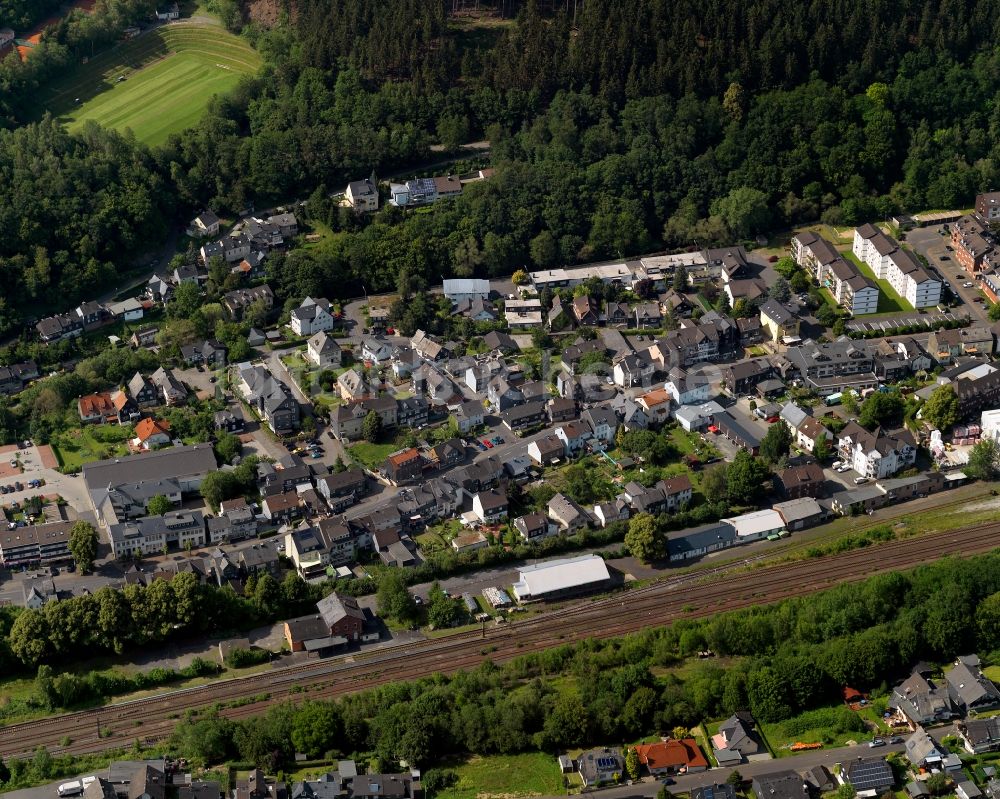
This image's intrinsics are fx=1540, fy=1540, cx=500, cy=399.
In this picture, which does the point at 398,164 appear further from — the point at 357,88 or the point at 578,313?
the point at 578,313

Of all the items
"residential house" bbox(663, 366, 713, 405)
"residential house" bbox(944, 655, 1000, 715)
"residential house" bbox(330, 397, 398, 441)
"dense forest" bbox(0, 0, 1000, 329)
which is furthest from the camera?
"dense forest" bbox(0, 0, 1000, 329)

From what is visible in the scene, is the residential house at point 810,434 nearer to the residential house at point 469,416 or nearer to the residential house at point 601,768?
the residential house at point 469,416

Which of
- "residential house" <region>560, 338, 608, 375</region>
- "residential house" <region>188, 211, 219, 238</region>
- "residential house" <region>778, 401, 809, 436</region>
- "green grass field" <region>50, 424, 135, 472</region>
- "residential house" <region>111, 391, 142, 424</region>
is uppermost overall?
"residential house" <region>188, 211, 219, 238</region>

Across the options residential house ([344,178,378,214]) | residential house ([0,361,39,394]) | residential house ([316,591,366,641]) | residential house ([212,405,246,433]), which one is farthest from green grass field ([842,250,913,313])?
residential house ([0,361,39,394])

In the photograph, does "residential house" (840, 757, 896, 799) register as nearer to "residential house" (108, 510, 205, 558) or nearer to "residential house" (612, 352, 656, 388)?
"residential house" (612, 352, 656, 388)

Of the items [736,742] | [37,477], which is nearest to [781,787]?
[736,742]

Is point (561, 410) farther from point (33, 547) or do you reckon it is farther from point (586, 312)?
point (33, 547)
